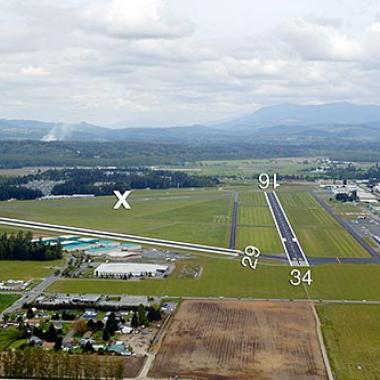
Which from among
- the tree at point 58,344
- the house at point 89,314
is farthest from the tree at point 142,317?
the tree at point 58,344

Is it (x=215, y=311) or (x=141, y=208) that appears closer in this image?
(x=215, y=311)

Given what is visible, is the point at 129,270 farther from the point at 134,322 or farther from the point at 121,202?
the point at 121,202

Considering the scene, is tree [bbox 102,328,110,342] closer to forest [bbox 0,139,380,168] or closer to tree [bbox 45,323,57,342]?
tree [bbox 45,323,57,342]

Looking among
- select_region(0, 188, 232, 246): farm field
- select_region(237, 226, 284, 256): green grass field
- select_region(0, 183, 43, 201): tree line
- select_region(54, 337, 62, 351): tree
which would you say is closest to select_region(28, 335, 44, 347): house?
select_region(54, 337, 62, 351): tree

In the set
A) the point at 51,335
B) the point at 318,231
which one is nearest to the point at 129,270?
the point at 51,335

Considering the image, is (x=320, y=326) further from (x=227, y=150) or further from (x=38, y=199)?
(x=227, y=150)

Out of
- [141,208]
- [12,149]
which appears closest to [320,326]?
[141,208]
